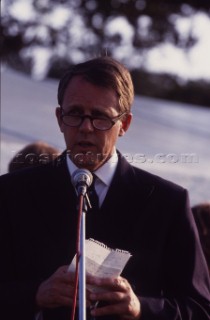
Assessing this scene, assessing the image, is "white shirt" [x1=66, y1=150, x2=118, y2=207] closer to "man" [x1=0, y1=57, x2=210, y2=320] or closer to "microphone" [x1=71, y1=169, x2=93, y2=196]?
"man" [x1=0, y1=57, x2=210, y2=320]

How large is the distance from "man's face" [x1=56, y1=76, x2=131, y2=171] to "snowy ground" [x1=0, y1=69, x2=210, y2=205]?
7.78 ft

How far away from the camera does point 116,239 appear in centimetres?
265

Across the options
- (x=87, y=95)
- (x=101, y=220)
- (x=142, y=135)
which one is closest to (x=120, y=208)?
(x=101, y=220)

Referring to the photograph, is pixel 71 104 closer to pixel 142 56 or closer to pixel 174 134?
pixel 174 134

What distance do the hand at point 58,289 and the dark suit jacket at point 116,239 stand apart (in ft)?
0.30

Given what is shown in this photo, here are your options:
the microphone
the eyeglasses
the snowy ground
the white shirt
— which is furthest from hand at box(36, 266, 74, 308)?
the snowy ground

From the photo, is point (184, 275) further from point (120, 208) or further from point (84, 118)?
point (84, 118)

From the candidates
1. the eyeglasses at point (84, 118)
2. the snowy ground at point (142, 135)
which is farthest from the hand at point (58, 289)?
the snowy ground at point (142, 135)

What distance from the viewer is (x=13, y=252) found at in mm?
2662

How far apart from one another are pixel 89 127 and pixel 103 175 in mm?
259

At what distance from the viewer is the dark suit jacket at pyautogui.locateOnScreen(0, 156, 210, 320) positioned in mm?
2591

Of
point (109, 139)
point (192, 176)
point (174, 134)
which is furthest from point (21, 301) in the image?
point (174, 134)

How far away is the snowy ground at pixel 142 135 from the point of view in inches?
225

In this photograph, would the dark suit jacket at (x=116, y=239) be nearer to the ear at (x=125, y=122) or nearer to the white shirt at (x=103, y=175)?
the white shirt at (x=103, y=175)
